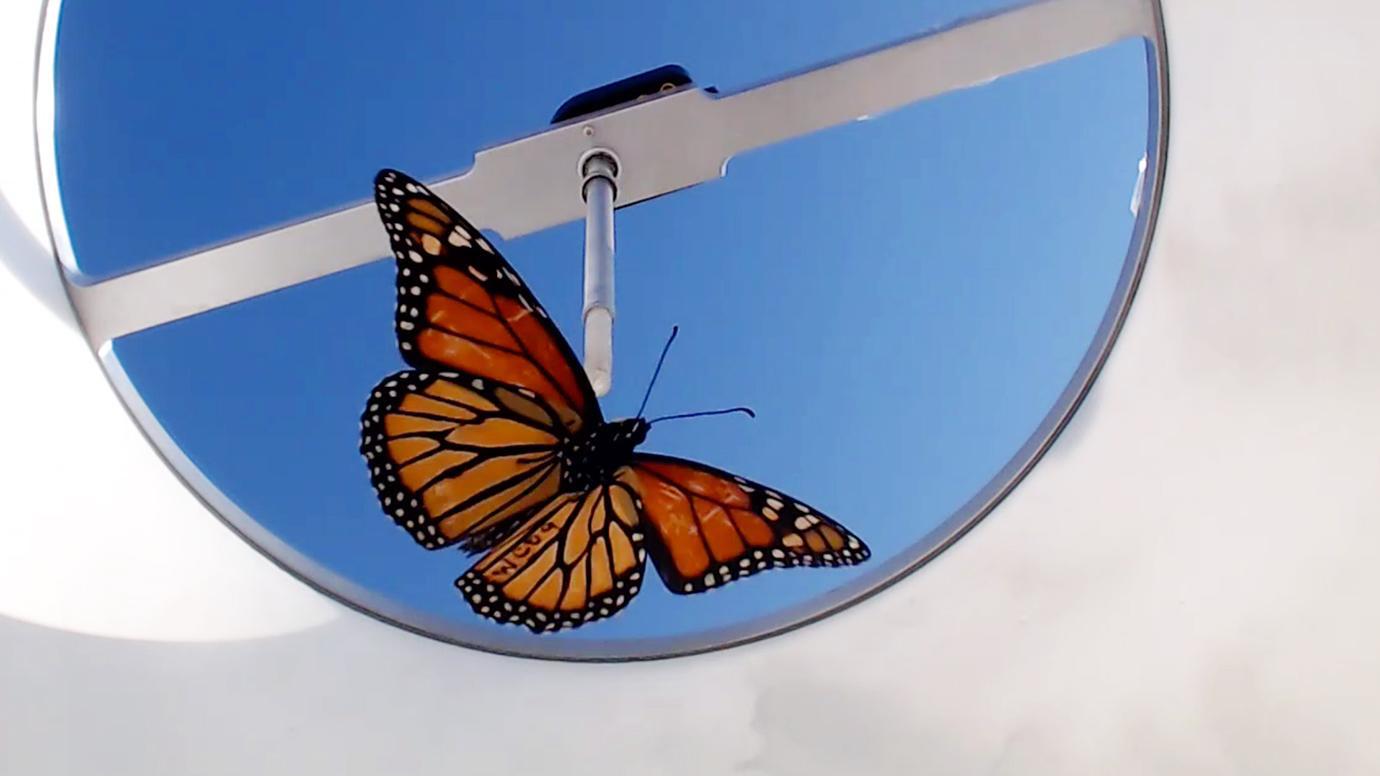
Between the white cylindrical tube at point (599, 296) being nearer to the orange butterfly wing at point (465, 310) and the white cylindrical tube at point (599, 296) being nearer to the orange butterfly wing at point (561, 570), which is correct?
the orange butterfly wing at point (465, 310)

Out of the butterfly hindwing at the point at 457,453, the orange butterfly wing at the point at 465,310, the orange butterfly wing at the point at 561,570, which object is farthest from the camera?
the orange butterfly wing at the point at 561,570

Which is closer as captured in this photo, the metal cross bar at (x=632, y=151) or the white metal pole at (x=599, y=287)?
the white metal pole at (x=599, y=287)

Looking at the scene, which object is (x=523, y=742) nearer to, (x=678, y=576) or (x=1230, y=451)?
(x=678, y=576)

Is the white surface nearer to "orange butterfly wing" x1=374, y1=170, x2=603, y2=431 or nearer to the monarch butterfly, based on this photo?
the monarch butterfly

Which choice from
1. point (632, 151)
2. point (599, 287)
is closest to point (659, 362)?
point (632, 151)

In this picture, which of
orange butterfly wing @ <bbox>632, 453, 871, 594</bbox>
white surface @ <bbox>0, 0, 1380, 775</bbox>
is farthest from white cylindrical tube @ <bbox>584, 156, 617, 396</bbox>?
white surface @ <bbox>0, 0, 1380, 775</bbox>

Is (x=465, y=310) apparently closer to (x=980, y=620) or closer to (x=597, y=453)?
(x=597, y=453)

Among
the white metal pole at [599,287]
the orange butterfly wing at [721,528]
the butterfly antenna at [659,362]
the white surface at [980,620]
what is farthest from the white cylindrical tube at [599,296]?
the white surface at [980,620]
